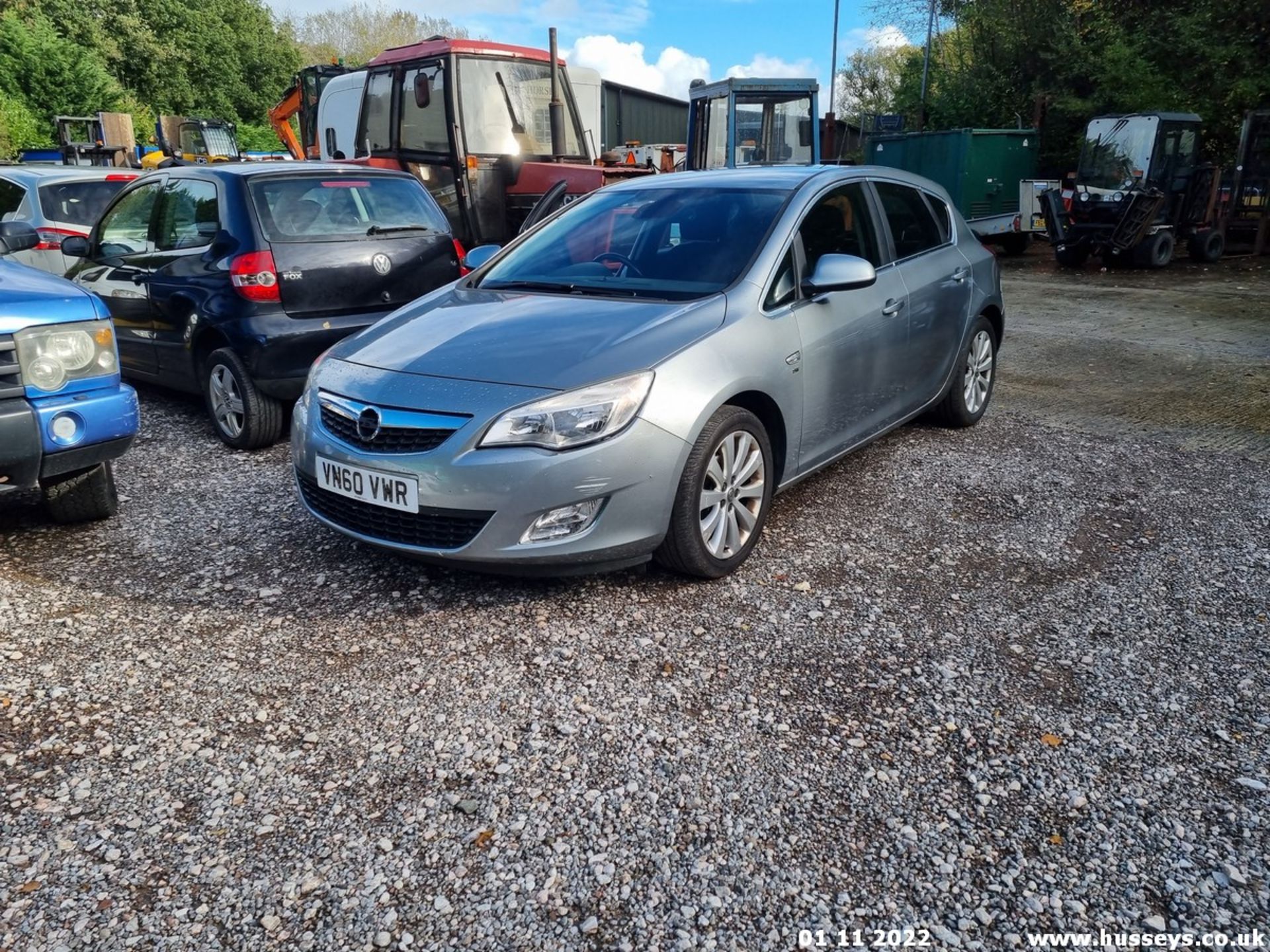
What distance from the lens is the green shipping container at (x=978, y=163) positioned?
1798cm

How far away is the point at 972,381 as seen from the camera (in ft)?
19.4

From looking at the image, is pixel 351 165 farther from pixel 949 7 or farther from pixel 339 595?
pixel 949 7

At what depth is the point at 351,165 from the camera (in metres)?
6.20

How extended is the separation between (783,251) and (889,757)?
2.25 metres

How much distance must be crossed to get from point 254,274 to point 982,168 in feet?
53.0

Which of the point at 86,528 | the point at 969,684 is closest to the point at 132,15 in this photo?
the point at 86,528

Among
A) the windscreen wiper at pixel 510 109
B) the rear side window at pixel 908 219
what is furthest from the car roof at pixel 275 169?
the windscreen wiper at pixel 510 109

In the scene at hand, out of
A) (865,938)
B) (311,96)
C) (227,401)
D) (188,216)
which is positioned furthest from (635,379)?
(311,96)

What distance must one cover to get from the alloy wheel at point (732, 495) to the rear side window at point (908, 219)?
1766 millimetres

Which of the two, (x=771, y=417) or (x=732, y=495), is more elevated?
(x=771, y=417)

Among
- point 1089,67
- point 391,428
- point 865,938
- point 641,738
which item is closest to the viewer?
point 865,938

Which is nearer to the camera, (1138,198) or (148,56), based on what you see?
(1138,198)

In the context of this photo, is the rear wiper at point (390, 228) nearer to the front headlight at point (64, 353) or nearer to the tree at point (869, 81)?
the front headlight at point (64, 353)

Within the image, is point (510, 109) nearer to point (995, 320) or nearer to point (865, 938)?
point (995, 320)
